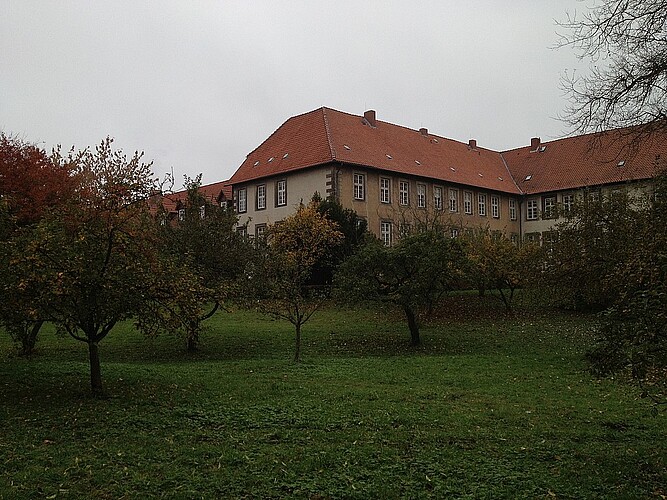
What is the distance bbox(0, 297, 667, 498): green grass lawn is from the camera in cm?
688

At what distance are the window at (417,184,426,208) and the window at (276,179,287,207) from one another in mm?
8199

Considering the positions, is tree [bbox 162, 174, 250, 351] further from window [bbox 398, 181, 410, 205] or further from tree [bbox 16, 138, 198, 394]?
window [bbox 398, 181, 410, 205]

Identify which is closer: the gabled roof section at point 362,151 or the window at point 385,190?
the gabled roof section at point 362,151

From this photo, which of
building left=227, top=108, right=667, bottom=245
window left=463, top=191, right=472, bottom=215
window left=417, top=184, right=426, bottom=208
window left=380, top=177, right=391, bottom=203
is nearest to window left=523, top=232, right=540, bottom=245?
building left=227, top=108, right=667, bottom=245

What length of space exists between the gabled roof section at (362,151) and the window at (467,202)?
2.63 ft

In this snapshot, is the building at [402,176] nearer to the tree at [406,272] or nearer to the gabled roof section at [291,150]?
the gabled roof section at [291,150]

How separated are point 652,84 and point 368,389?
22.8 ft

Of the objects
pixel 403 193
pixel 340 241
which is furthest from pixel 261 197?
pixel 340 241

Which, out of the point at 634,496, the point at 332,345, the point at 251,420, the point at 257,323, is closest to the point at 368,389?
the point at 251,420

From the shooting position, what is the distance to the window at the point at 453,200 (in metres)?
43.7

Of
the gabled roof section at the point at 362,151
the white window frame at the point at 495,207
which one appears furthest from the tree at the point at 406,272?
the white window frame at the point at 495,207

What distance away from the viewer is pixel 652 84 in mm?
10617

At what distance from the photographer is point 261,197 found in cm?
4222

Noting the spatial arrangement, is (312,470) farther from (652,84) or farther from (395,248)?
(395,248)
